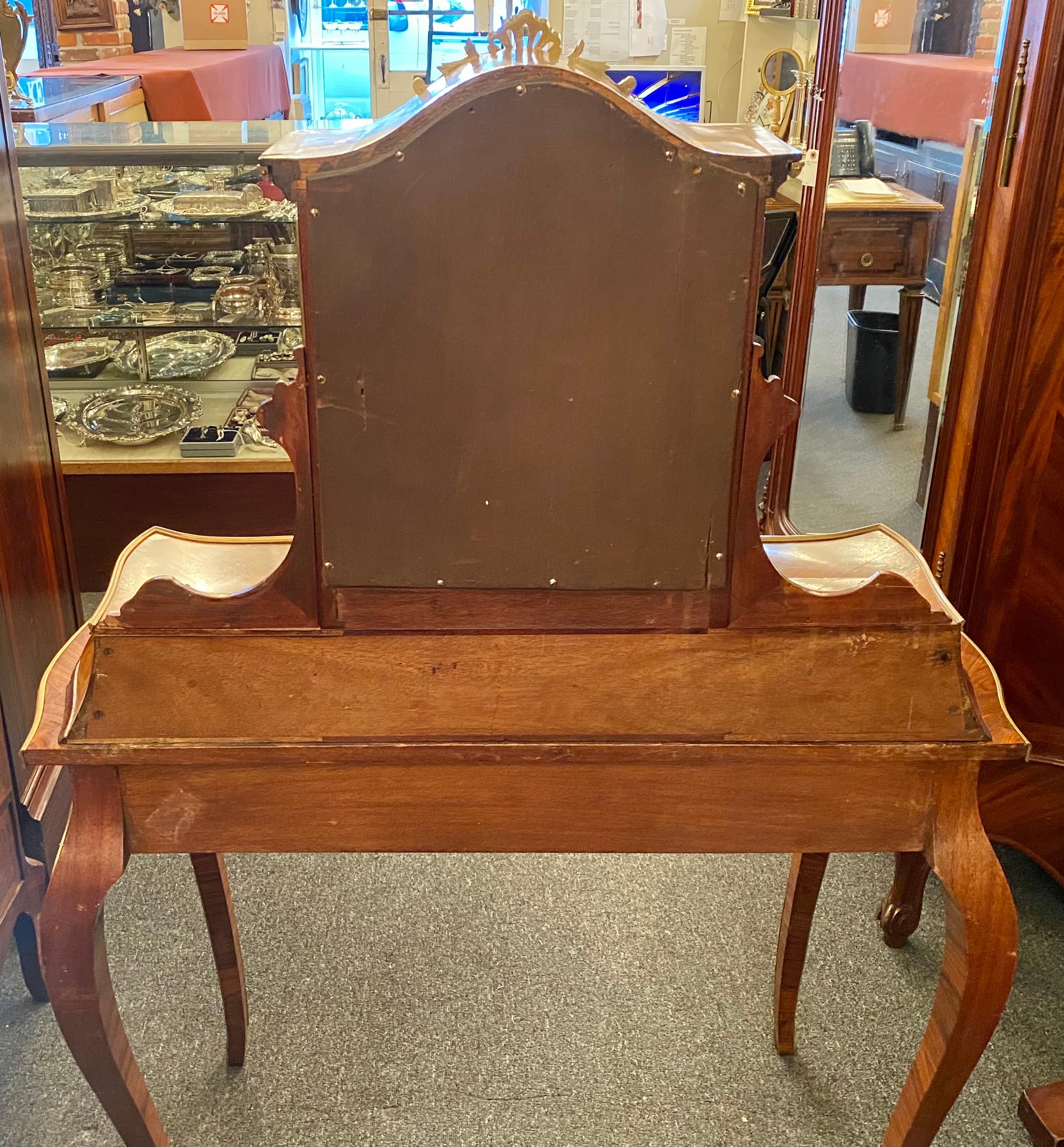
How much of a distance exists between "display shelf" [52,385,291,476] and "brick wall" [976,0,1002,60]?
1.64 meters

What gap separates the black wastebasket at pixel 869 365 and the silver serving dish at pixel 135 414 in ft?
5.19

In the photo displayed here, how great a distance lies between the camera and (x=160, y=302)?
271cm

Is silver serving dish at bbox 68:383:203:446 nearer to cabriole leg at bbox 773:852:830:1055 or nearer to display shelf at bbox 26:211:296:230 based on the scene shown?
display shelf at bbox 26:211:296:230

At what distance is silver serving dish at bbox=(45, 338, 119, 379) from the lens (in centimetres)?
291

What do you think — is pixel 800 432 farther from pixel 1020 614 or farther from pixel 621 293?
pixel 621 293

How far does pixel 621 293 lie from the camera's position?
99cm

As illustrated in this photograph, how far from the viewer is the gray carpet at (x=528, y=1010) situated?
157cm

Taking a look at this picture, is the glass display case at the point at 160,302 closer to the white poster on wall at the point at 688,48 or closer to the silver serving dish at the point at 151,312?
the silver serving dish at the point at 151,312

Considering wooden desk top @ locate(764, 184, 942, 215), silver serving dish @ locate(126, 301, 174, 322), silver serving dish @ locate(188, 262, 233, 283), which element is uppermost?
wooden desk top @ locate(764, 184, 942, 215)

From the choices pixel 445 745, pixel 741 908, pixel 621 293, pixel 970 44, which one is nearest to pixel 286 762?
pixel 445 745

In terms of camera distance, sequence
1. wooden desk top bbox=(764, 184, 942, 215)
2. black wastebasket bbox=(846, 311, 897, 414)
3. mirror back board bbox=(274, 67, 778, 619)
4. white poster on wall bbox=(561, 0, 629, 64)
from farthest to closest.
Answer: white poster on wall bbox=(561, 0, 629, 64), black wastebasket bbox=(846, 311, 897, 414), wooden desk top bbox=(764, 184, 942, 215), mirror back board bbox=(274, 67, 778, 619)

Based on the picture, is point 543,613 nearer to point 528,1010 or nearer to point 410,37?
point 528,1010

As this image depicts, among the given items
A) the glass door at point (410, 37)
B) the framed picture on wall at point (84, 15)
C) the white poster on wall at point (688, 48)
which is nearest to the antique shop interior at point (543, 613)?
the white poster on wall at point (688, 48)

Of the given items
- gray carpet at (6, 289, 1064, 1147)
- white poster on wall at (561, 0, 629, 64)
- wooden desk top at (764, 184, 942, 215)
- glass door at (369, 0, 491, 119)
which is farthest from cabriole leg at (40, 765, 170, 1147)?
glass door at (369, 0, 491, 119)
